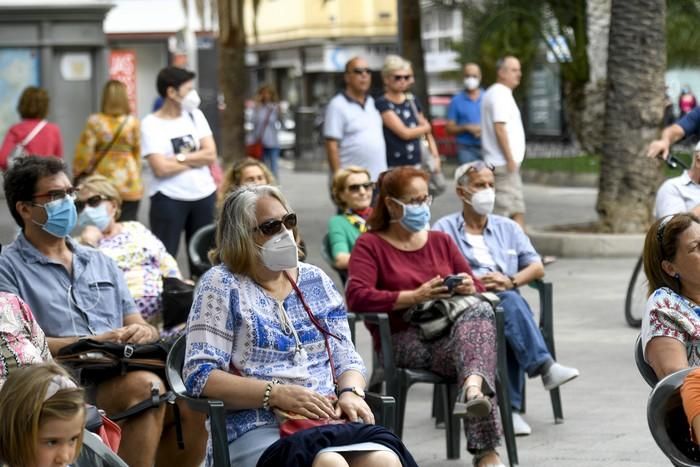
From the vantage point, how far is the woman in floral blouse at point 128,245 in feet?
25.0

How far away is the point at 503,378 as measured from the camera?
746 cm

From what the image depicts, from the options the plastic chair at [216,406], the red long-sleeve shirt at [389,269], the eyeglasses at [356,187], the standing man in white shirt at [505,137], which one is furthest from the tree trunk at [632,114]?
the plastic chair at [216,406]

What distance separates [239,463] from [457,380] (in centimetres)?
215

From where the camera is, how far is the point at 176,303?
733 centimetres

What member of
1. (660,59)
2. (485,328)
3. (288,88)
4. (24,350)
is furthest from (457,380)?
(288,88)

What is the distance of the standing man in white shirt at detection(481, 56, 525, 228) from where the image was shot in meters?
13.5

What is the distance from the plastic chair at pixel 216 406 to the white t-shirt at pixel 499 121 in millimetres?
8003

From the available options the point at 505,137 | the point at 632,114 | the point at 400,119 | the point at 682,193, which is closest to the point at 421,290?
the point at 682,193

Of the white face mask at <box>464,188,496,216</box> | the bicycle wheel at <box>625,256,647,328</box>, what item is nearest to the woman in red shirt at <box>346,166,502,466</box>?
the white face mask at <box>464,188,496,216</box>

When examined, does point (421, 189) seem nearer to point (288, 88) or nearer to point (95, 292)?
point (95, 292)

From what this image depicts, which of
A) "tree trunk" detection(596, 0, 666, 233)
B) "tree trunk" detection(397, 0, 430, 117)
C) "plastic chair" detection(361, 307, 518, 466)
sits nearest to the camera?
"plastic chair" detection(361, 307, 518, 466)

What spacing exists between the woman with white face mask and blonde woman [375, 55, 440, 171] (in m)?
6.67

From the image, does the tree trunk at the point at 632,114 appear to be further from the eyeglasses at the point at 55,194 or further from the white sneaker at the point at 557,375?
A: the eyeglasses at the point at 55,194

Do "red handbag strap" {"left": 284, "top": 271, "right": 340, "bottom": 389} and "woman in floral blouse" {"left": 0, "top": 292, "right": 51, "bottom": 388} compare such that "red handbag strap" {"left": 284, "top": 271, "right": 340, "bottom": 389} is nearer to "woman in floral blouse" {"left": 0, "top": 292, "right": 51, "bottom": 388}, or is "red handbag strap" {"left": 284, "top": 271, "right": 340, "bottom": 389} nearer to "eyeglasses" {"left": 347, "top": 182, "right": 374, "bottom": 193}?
"woman in floral blouse" {"left": 0, "top": 292, "right": 51, "bottom": 388}
